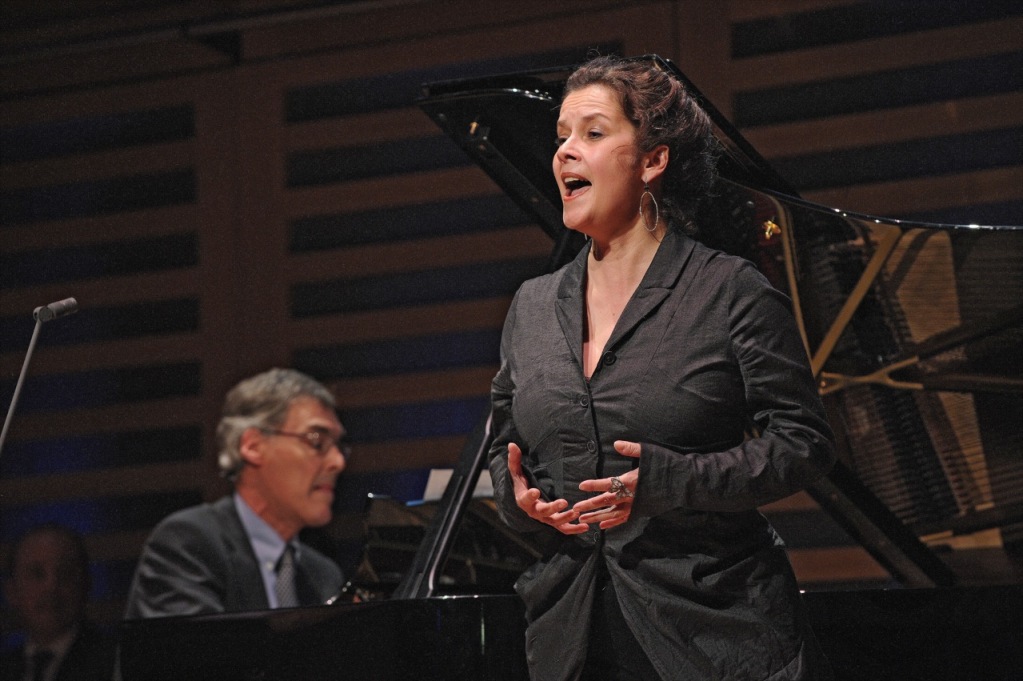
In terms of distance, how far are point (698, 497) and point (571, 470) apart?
0.55ft

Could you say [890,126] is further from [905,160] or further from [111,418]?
[111,418]

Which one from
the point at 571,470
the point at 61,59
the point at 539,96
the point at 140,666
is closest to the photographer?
the point at 571,470

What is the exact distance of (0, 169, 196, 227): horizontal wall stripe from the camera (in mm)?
4805

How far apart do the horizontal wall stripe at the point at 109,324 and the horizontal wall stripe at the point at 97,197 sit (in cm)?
40

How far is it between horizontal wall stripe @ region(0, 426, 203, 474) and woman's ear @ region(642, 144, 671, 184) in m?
3.46

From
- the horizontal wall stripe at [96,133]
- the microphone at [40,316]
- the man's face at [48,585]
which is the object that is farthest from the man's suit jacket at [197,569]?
the horizontal wall stripe at [96,133]

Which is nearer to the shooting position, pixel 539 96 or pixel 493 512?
pixel 539 96

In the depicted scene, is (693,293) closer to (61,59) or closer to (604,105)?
(604,105)

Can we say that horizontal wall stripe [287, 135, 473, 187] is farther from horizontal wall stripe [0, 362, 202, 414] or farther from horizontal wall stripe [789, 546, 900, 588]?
horizontal wall stripe [789, 546, 900, 588]

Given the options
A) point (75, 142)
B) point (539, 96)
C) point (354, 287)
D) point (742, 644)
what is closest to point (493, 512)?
point (539, 96)

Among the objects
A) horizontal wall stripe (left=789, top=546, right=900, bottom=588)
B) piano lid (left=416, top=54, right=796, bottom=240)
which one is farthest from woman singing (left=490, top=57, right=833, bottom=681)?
horizontal wall stripe (left=789, top=546, right=900, bottom=588)

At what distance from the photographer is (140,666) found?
2283mm

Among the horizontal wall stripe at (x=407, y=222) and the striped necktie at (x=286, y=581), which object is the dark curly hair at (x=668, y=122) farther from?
the horizontal wall stripe at (x=407, y=222)

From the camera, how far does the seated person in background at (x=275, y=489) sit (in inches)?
137
